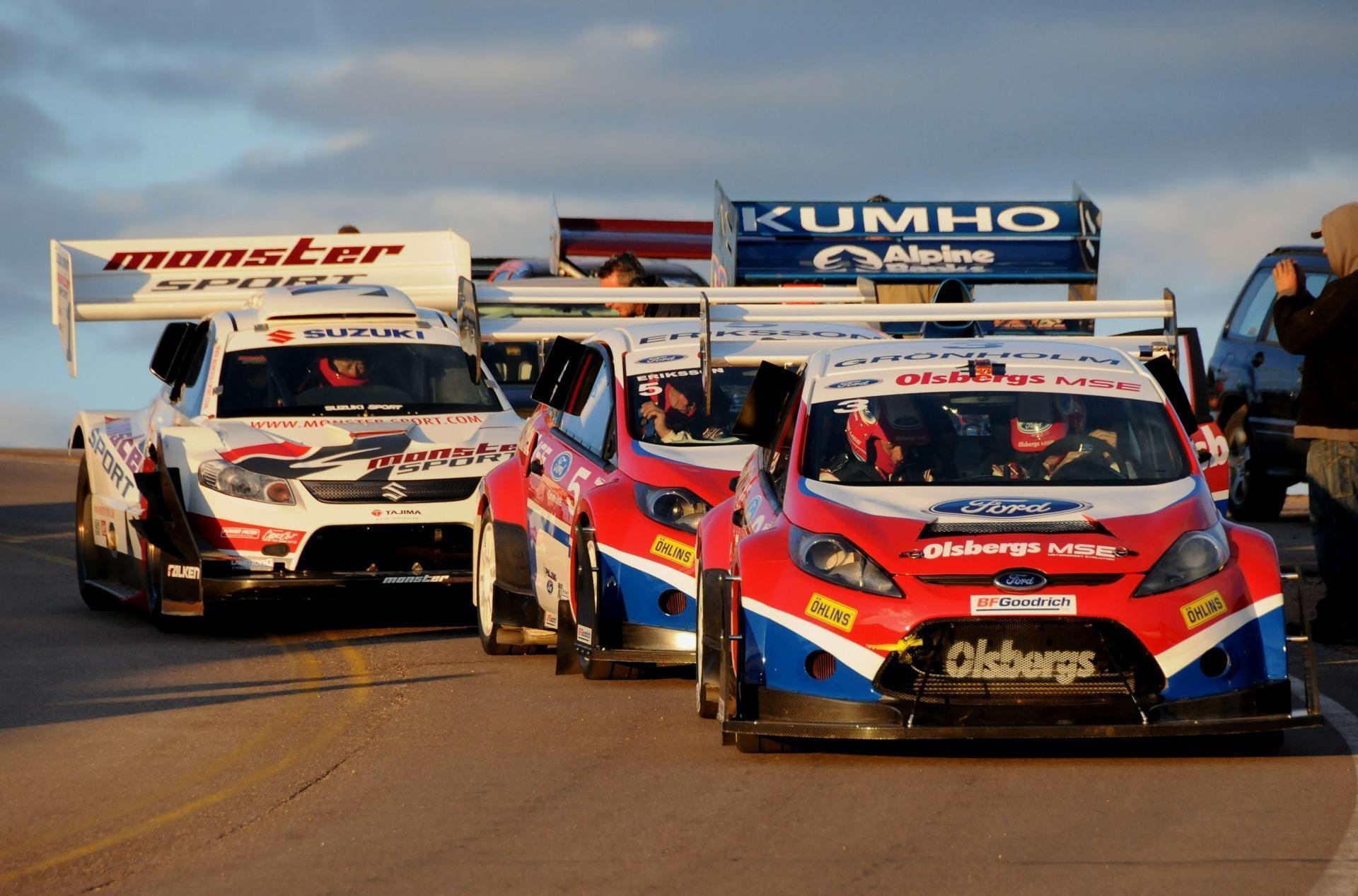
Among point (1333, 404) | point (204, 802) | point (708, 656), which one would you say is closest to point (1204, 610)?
point (708, 656)

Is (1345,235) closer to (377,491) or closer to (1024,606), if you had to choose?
(1024,606)

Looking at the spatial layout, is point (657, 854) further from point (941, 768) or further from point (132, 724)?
point (132, 724)

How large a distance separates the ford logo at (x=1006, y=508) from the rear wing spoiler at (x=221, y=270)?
8.56 meters

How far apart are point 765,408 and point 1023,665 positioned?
1.94 m

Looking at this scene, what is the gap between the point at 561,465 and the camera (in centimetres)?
1126

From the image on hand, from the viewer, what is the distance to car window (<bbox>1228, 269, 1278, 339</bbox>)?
18375mm

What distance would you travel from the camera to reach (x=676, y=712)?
30.6ft

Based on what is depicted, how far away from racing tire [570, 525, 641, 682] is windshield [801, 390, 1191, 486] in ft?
4.83

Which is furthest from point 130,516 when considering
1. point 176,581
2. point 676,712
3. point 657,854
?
point 657,854

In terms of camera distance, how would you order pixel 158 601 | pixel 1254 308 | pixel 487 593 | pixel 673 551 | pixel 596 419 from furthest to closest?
1. pixel 1254 308
2. pixel 158 601
3. pixel 487 593
4. pixel 596 419
5. pixel 673 551

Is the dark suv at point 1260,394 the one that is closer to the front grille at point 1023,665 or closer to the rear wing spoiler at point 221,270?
the rear wing spoiler at point 221,270

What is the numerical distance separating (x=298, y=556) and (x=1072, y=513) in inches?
226

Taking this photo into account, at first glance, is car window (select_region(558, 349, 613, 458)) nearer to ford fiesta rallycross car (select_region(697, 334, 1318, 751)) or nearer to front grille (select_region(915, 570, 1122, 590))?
ford fiesta rallycross car (select_region(697, 334, 1318, 751))

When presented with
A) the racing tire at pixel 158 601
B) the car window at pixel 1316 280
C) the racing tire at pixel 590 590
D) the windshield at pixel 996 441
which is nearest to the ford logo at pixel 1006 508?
the windshield at pixel 996 441
